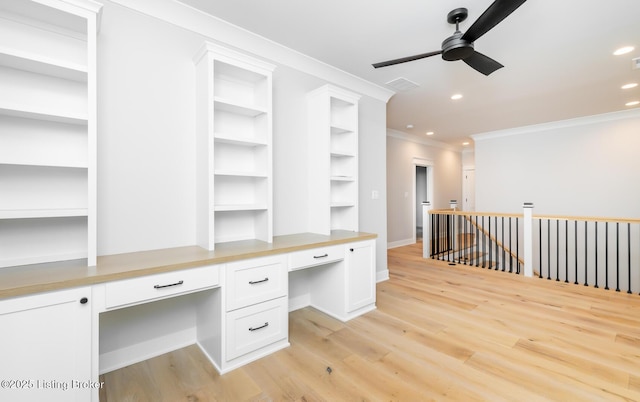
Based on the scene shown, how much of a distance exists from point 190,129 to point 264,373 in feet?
6.34

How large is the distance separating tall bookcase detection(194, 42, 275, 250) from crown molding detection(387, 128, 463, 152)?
14.5 feet

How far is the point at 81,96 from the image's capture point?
1860 mm

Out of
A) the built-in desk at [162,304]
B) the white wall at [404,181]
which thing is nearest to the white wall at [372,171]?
the built-in desk at [162,304]

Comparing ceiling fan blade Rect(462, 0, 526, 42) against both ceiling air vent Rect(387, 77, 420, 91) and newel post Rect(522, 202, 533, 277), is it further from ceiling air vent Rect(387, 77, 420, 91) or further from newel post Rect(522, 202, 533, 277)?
newel post Rect(522, 202, 533, 277)

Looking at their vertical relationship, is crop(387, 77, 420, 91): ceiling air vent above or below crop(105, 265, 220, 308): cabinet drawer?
→ above

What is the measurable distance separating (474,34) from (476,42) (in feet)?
3.30

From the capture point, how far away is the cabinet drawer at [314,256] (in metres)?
2.32

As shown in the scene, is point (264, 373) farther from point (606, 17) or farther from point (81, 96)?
point (606, 17)

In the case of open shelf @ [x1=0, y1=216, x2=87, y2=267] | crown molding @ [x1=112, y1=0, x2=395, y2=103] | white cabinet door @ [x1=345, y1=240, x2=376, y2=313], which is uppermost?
crown molding @ [x1=112, y1=0, x2=395, y2=103]

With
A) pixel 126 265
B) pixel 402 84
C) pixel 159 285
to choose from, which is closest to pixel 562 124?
pixel 402 84

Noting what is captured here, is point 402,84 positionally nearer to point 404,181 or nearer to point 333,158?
point 333,158

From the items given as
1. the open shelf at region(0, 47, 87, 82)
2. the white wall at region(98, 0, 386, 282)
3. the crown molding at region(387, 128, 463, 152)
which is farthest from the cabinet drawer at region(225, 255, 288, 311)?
the crown molding at region(387, 128, 463, 152)

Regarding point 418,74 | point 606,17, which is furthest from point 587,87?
point 418,74

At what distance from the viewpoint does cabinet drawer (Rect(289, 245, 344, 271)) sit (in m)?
2.32
